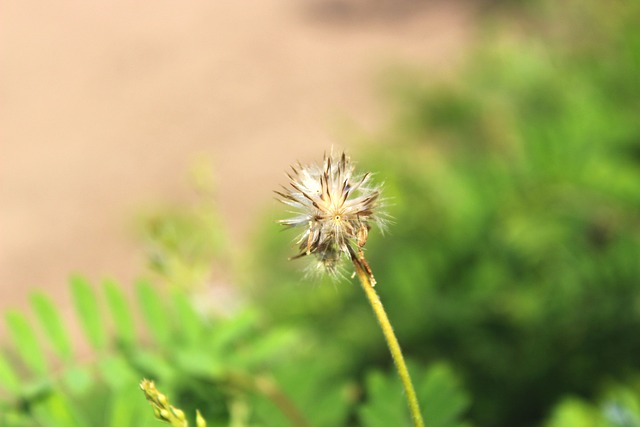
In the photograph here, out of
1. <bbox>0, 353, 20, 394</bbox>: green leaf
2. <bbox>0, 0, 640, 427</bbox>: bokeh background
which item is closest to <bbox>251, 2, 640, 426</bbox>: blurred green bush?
<bbox>0, 0, 640, 427</bbox>: bokeh background

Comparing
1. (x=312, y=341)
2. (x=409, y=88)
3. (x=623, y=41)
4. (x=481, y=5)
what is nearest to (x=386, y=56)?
(x=481, y=5)

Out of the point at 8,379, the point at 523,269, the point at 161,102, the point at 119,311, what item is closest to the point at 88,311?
the point at 119,311

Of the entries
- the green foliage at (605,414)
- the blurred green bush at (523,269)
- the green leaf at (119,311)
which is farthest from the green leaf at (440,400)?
the blurred green bush at (523,269)

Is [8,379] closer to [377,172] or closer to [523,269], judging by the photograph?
[377,172]

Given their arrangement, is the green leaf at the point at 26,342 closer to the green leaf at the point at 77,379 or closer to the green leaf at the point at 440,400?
the green leaf at the point at 77,379

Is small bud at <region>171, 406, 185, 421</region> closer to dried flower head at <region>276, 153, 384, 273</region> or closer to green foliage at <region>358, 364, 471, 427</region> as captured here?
dried flower head at <region>276, 153, 384, 273</region>

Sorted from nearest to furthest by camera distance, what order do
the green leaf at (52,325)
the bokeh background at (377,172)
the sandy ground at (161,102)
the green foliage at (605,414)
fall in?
the green foliage at (605,414), the green leaf at (52,325), the bokeh background at (377,172), the sandy ground at (161,102)
